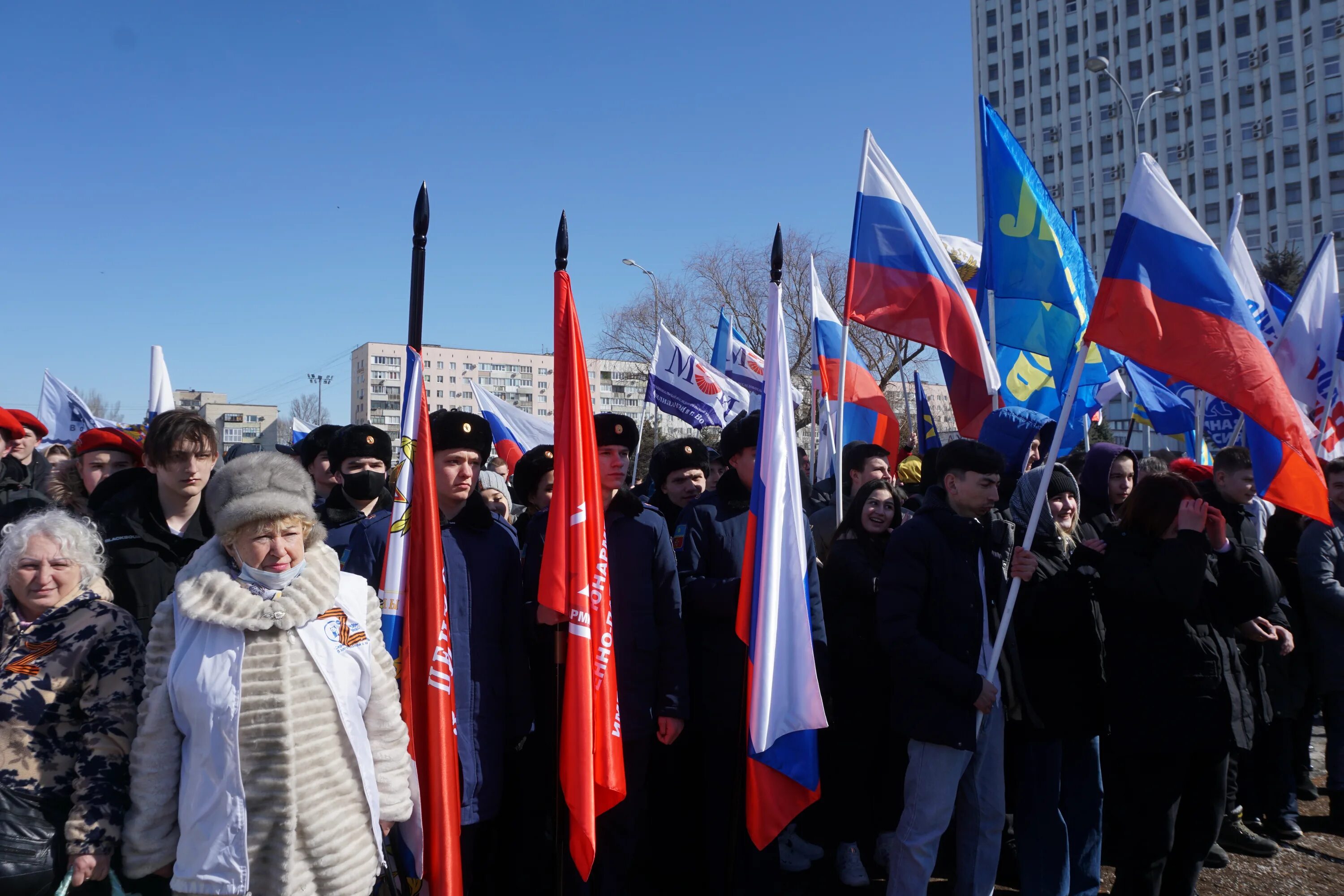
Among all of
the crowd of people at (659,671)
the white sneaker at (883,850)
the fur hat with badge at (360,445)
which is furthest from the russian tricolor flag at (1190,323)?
the fur hat with badge at (360,445)

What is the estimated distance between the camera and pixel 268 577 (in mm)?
2660

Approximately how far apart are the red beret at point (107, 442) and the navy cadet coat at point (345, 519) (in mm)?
1028

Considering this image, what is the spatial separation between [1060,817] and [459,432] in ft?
10.0

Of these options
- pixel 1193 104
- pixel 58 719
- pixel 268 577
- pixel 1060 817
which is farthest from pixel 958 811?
pixel 1193 104

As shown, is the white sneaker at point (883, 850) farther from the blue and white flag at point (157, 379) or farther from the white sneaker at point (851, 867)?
the blue and white flag at point (157, 379)

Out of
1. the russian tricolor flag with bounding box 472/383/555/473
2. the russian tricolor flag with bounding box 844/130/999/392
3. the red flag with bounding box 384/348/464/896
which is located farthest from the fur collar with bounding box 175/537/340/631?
the russian tricolor flag with bounding box 472/383/555/473

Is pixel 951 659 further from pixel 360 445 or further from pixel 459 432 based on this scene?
pixel 360 445

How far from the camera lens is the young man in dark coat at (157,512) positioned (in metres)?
3.38

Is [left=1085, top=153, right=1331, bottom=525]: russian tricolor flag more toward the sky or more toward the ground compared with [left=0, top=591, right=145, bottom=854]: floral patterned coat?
more toward the sky

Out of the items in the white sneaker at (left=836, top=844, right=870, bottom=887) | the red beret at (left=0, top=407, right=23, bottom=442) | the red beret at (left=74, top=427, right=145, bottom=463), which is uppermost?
the red beret at (left=0, top=407, right=23, bottom=442)

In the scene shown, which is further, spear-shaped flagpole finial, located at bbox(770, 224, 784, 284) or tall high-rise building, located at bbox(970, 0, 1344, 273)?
tall high-rise building, located at bbox(970, 0, 1344, 273)

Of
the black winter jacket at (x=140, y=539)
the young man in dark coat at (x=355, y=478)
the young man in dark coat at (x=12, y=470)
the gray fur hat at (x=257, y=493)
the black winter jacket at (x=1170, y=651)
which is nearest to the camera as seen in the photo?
the gray fur hat at (x=257, y=493)

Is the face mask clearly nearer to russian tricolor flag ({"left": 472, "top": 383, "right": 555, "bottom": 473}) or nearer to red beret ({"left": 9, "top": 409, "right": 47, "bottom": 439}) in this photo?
red beret ({"left": 9, "top": 409, "right": 47, "bottom": 439})

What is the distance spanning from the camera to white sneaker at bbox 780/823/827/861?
4926mm
